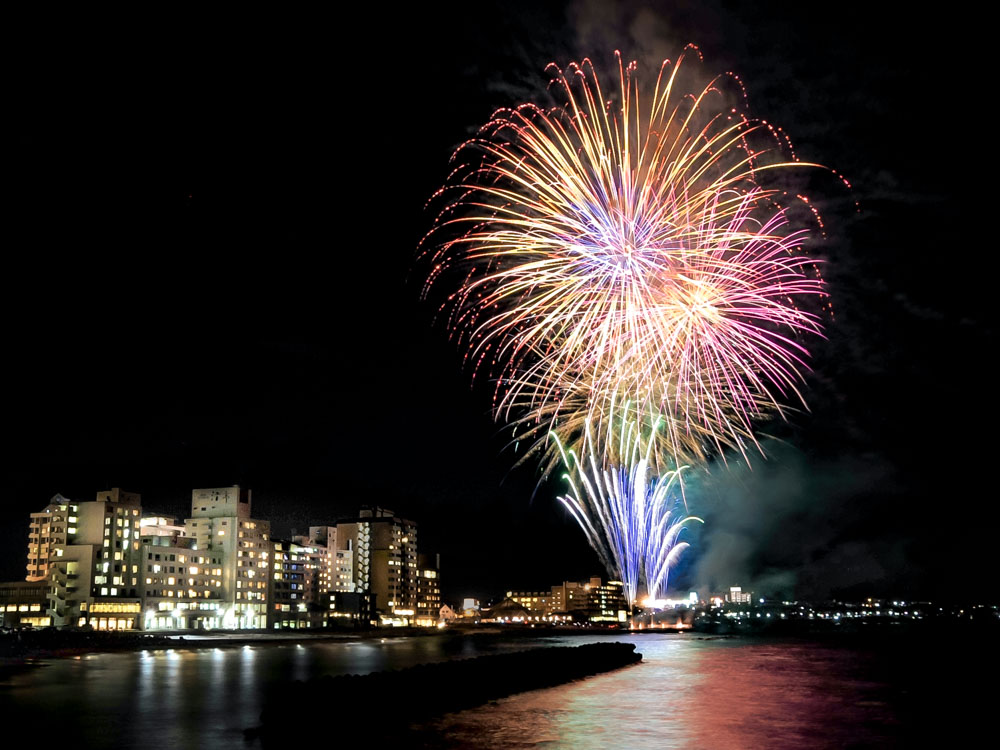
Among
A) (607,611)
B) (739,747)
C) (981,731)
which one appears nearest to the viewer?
(739,747)

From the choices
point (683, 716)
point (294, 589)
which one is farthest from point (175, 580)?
point (683, 716)

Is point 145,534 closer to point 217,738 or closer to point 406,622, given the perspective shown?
point 406,622

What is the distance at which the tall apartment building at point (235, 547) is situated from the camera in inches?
4724

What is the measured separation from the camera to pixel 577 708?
94.4 ft

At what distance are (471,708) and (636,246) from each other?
16462mm

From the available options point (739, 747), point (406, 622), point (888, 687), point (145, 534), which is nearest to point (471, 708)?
point (739, 747)

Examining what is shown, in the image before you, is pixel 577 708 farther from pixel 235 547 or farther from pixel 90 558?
pixel 235 547

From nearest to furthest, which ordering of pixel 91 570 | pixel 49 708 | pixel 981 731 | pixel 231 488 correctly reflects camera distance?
pixel 981 731, pixel 49 708, pixel 91 570, pixel 231 488

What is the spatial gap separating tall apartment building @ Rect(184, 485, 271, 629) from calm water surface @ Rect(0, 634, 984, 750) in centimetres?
7155

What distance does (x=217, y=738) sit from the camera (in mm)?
21750

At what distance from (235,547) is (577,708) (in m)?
102

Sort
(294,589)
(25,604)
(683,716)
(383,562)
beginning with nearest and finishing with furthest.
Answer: (683,716) < (25,604) < (294,589) < (383,562)

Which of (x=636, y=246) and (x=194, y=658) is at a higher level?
(x=636, y=246)

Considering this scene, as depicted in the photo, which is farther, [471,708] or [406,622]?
[406,622]
